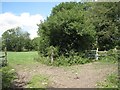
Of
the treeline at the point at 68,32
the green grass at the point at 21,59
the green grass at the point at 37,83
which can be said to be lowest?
the green grass at the point at 37,83

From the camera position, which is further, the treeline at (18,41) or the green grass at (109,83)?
the treeline at (18,41)

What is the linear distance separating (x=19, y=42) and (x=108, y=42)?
799 inches

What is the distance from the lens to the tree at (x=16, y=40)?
1494 inches

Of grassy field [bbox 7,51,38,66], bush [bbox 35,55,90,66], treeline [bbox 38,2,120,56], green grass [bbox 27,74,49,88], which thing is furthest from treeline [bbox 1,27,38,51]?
green grass [bbox 27,74,49,88]

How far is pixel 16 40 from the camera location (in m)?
41.1

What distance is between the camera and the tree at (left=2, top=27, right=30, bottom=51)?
124 feet

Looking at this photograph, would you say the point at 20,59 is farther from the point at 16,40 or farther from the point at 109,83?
the point at 16,40

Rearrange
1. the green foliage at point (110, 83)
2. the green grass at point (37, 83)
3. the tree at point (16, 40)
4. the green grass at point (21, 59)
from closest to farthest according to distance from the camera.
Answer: the green foliage at point (110, 83)
the green grass at point (37, 83)
the green grass at point (21, 59)
the tree at point (16, 40)

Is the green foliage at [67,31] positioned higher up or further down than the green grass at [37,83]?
higher up

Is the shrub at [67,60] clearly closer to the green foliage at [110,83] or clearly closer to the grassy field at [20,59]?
the grassy field at [20,59]

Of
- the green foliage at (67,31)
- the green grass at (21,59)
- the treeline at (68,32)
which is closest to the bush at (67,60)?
the treeline at (68,32)

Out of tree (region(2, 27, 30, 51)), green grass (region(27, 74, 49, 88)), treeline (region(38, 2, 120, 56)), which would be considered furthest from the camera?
tree (region(2, 27, 30, 51))

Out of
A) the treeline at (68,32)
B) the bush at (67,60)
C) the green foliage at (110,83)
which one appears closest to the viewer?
the green foliage at (110,83)

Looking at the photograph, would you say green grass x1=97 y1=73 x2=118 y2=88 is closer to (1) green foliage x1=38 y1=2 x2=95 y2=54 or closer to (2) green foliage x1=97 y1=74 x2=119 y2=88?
(2) green foliage x1=97 y1=74 x2=119 y2=88
